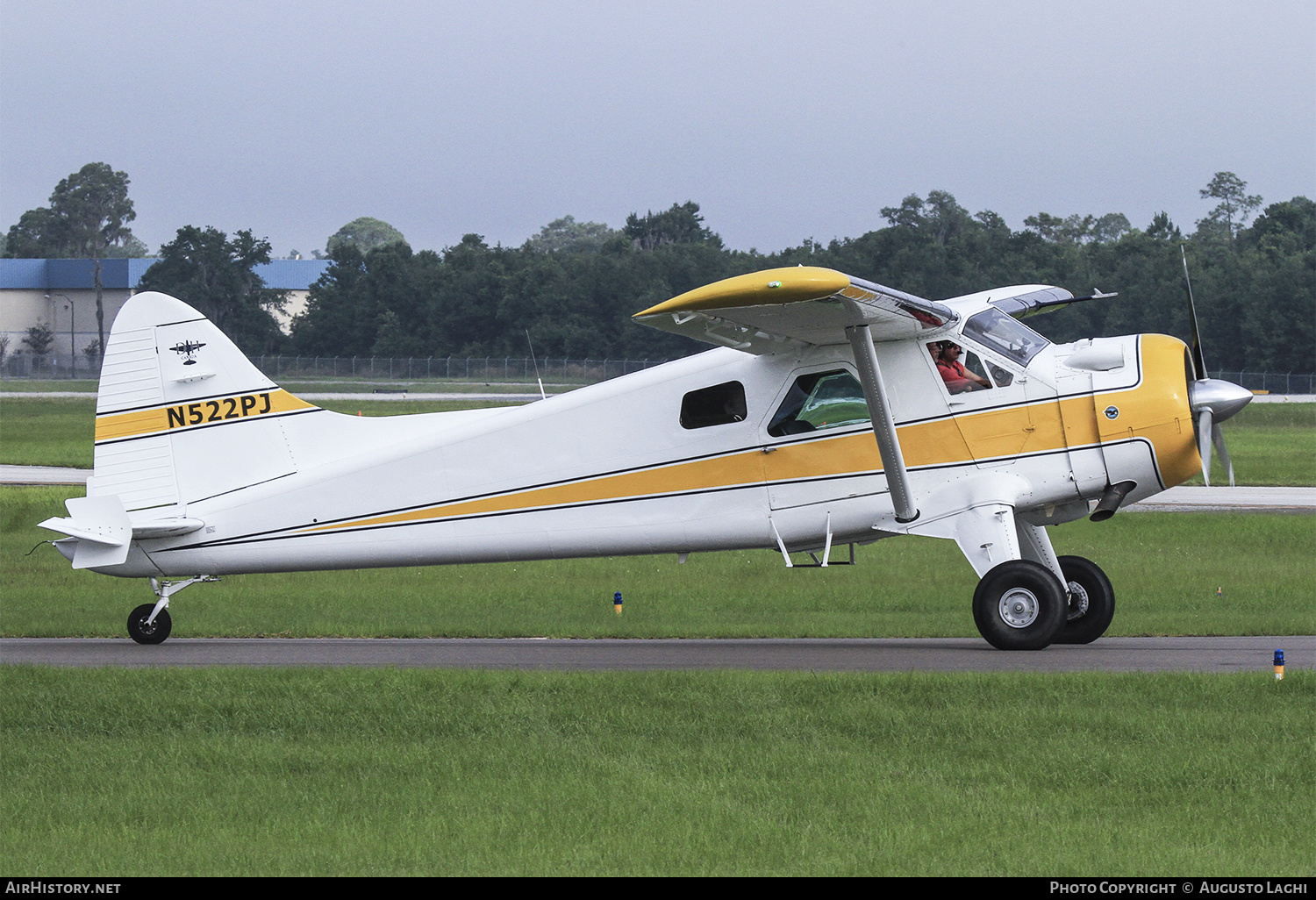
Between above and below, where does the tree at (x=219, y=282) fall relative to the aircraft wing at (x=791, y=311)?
above

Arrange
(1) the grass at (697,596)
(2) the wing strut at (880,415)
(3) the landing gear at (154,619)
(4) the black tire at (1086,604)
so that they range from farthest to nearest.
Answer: (1) the grass at (697,596) < (3) the landing gear at (154,619) < (4) the black tire at (1086,604) < (2) the wing strut at (880,415)

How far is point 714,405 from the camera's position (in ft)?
44.8

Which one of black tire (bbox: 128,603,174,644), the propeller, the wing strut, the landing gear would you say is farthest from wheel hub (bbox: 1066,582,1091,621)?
black tire (bbox: 128,603,174,644)

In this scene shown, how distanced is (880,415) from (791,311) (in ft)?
3.99

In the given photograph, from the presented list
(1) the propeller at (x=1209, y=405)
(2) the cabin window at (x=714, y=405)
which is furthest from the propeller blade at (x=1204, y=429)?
(2) the cabin window at (x=714, y=405)

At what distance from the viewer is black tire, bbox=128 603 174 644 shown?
565 inches

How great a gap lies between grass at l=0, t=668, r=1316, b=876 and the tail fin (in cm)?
311

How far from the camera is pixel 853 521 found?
13.4 meters

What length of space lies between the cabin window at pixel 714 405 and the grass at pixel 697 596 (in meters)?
2.44

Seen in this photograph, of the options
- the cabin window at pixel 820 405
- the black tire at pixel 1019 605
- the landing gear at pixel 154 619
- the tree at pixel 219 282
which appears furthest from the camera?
the tree at pixel 219 282

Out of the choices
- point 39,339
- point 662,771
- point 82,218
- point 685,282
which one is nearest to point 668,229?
point 685,282

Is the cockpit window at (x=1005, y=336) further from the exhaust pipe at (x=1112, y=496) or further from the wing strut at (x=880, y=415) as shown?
the exhaust pipe at (x=1112, y=496)

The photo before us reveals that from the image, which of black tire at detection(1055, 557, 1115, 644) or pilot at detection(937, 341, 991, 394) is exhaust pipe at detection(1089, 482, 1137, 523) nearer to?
black tire at detection(1055, 557, 1115, 644)

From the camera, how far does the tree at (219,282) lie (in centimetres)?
8888
